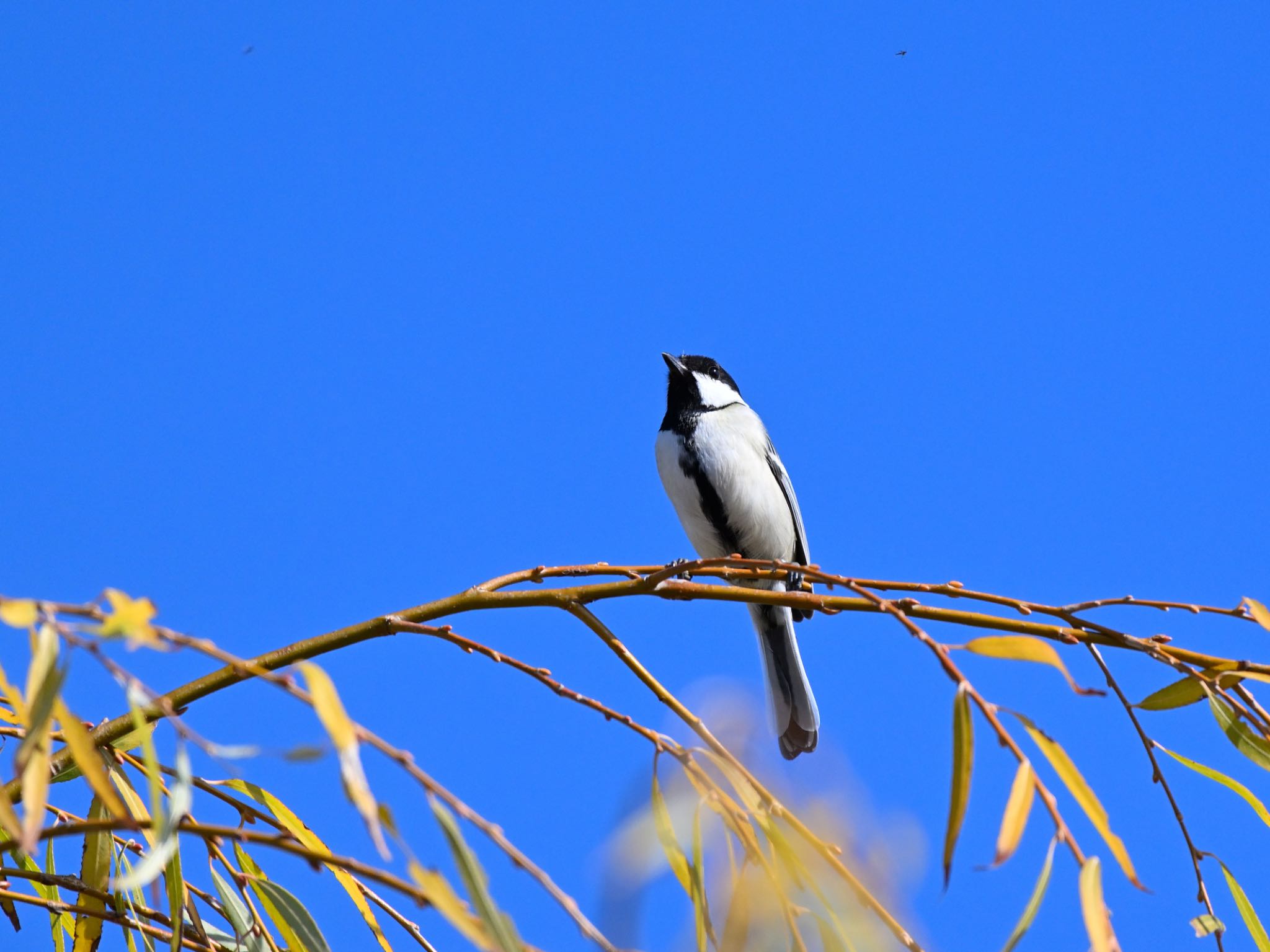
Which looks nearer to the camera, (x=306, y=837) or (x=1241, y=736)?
(x=1241, y=736)

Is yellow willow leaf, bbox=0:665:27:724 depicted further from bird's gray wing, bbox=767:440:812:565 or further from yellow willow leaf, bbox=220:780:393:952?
bird's gray wing, bbox=767:440:812:565

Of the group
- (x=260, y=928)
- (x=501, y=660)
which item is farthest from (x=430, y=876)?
(x=260, y=928)

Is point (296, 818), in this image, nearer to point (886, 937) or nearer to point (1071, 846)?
point (886, 937)

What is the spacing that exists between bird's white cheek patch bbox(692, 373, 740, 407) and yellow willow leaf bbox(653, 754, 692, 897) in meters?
3.12

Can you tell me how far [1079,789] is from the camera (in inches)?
45.0

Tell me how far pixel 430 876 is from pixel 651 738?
446mm

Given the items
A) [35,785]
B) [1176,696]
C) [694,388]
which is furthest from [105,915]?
[694,388]

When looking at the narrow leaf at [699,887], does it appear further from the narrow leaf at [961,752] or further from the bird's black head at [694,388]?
the bird's black head at [694,388]

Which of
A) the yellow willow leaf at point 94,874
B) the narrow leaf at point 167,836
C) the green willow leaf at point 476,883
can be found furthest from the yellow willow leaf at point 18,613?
the yellow willow leaf at point 94,874

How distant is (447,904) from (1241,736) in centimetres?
95

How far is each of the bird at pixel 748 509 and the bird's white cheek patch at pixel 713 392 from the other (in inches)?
8.2

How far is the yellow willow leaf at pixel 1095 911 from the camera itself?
1.02 metres

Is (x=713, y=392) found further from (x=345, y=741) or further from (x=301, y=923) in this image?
(x=345, y=741)

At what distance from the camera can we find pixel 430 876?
38.6 inches
